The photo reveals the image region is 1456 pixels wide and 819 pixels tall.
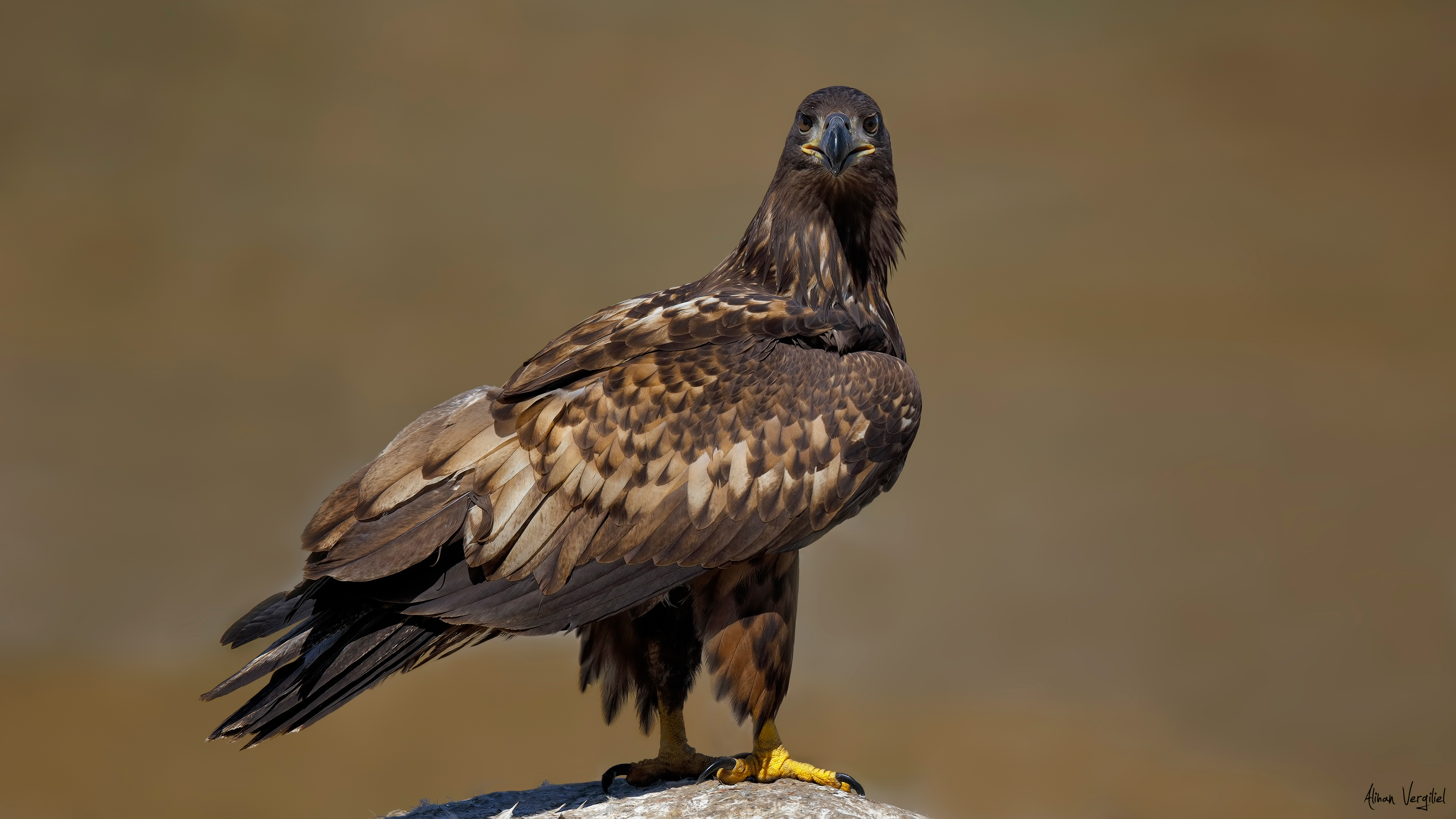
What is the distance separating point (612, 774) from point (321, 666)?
173cm

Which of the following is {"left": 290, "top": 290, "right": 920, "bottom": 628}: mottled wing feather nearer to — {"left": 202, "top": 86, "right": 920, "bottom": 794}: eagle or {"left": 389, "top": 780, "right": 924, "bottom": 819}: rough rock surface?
{"left": 202, "top": 86, "right": 920, "bottom": 794}: eagle

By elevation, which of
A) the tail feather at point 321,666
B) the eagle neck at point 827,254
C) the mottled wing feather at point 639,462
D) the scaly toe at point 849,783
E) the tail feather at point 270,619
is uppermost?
the eagle neck at point 827,254

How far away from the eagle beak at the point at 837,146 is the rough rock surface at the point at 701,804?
287 centimetres

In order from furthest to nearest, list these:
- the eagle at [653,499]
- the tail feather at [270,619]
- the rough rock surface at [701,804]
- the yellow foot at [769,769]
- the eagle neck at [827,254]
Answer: the eagle neck at [827,254] < the yellow foot at [769,769] < the rough rock surface at [701,804] < the tail feather at [270,619] < the eagle at [653,499]

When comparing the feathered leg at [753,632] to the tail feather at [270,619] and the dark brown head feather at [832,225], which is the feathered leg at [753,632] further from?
the tail feather at [270,619]

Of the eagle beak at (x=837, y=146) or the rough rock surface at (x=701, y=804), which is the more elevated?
the eagle beak at (x=837, y=146)

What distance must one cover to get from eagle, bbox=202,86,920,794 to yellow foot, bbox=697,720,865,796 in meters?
0.01

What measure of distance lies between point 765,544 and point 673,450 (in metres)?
0.57

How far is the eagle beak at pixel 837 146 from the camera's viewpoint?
5645 mm

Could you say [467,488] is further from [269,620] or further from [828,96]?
[828,96]

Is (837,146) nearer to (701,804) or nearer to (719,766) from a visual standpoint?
(719,766)

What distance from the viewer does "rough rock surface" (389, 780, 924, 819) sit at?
533cm

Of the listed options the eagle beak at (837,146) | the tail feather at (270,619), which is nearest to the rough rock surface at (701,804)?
the tail feather at (270,619)

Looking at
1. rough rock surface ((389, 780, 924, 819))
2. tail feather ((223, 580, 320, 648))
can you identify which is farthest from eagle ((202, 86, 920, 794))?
rough rock surface ((389, 780, 924, 819))
